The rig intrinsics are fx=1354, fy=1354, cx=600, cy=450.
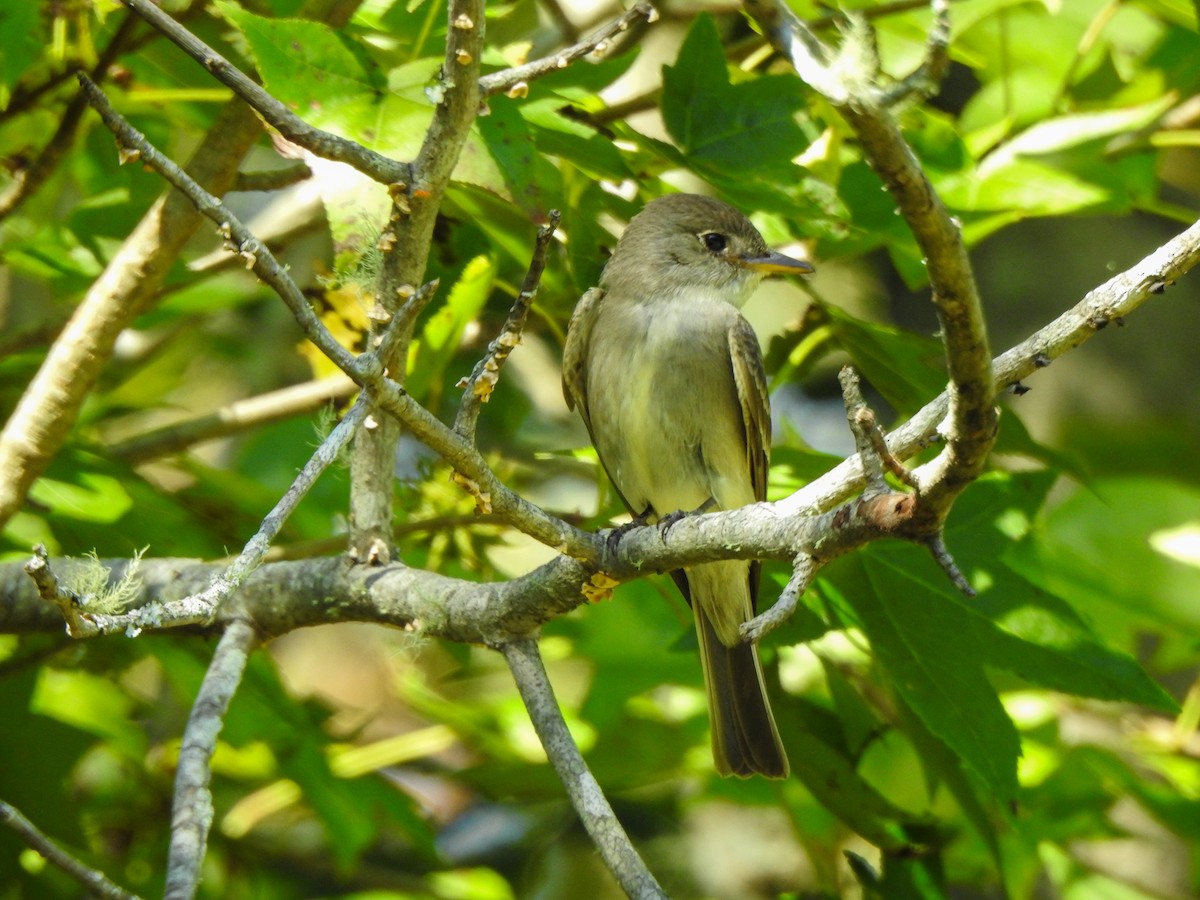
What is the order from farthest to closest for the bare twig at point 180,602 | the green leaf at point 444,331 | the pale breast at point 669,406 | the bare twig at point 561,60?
1. the pale breast at point 669,406
2. the green leaf at point 444,331
3. the bare twig at point 561,60
4. the bare twig at point 180,602

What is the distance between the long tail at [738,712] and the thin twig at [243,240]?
2029 millimetres

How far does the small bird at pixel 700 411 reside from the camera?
4055mm

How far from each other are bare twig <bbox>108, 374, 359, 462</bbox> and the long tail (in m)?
1.31

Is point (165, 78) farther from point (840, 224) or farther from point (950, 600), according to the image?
point (950, 600)

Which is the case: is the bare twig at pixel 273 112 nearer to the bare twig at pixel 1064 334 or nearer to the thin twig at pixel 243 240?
the thin twig at pixel 243 240

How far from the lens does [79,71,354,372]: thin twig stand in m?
1.99

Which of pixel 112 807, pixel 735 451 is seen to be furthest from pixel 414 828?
pixel 735 451

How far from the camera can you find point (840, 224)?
3100 mm

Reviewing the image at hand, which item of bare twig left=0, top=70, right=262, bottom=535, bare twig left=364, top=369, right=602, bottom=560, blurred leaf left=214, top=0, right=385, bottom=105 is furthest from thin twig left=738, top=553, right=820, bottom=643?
bare twig left=0, top=70, right=262, bottom=535

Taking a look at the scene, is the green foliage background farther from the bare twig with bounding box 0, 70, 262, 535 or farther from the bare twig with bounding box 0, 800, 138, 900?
the bare twig with bounding box 0, 800, 138, 900

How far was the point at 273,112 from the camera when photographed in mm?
2217

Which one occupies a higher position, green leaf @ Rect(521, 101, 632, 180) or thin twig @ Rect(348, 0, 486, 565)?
green leaf @ Rect(521, 101, 632, 180)

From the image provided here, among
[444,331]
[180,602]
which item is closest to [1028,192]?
[444,331]

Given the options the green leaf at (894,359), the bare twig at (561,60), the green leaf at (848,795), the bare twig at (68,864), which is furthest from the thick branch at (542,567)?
the green leaf at (848,795)
